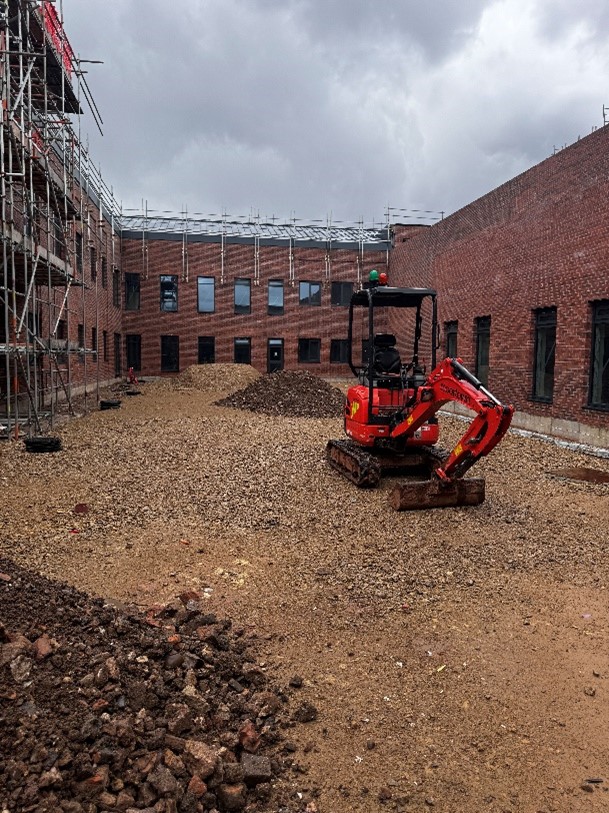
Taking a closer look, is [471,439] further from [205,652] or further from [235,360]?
[235,360]

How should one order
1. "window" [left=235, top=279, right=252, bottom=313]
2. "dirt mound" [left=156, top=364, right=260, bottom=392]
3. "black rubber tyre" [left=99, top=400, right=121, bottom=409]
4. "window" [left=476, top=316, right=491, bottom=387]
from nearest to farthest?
"window" [left=476, top=316, right=491, bottom=387], "black rubber tyre" [left=99, top=400, right=121, bottom=409], "dirt mound" [left=156, top=364, right=260, bottom=392], "window" [left=235, top=279, right=252, bottom=313]

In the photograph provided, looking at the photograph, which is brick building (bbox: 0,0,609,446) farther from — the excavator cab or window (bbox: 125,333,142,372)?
the excavator cab

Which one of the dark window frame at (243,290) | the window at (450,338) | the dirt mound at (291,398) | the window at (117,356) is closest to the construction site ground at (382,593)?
the dirt mound at (291,398)

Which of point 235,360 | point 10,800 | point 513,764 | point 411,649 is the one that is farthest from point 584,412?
point 235,360

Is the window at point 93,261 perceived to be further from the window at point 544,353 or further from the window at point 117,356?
the window at point 544,353

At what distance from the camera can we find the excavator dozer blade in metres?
7.31

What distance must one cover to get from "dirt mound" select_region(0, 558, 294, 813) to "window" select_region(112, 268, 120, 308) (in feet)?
89.2

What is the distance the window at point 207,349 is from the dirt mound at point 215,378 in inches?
200

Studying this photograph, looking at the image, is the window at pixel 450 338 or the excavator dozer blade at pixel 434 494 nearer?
the excavator dozer blade at pixel 434 494

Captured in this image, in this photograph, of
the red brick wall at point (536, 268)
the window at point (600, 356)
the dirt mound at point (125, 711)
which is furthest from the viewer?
the red brick wall at point (536, 268)

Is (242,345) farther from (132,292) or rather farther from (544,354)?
(544,354)

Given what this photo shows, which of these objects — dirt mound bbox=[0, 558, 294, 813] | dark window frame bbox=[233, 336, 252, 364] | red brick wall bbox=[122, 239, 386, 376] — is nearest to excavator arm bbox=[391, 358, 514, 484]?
dirt mound bbox=[0, 558, 294, 813]

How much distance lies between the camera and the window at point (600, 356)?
12.7 m

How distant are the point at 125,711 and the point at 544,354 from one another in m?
14.4
